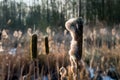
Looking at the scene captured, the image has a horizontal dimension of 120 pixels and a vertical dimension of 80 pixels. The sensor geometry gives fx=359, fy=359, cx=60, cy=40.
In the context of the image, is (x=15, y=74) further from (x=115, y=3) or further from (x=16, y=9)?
(x=16, y=9)

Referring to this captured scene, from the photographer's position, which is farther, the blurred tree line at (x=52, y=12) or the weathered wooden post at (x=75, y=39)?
the blurred tree line at (x=52, y=12)

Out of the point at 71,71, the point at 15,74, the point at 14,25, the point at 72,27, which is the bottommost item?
the point at 14,25

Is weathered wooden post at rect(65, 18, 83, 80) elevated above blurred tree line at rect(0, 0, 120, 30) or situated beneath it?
elevated above

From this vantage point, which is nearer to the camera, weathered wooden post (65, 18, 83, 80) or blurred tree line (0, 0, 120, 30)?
weathered wooden post (65, 18, 83, 80)

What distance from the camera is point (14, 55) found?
625 centimetres

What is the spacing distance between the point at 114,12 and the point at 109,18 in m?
0.72

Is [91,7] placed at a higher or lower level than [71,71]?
lower

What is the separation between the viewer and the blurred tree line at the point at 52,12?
24.2 metres

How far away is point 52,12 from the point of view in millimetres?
26391

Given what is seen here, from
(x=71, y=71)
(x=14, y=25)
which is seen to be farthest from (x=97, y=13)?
(x=71, y=71)

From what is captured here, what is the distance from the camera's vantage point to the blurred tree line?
2417 cm

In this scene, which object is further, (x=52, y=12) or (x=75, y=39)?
(x=52, y=12)

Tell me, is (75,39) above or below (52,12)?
above

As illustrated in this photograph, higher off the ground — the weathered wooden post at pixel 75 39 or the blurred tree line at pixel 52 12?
the weathered wooden post at pixel 75 39
